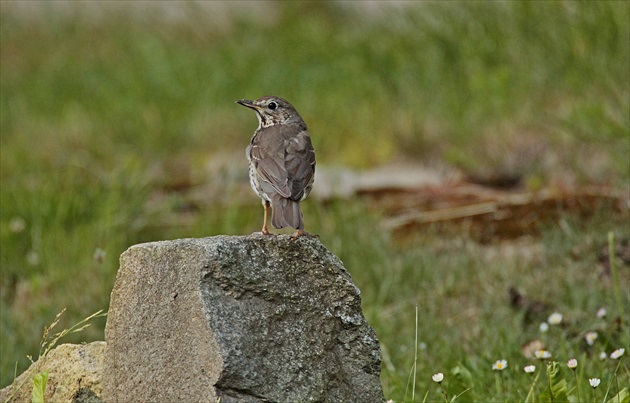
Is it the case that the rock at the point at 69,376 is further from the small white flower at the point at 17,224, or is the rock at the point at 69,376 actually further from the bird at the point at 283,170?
the small white flower at the point at 17,224

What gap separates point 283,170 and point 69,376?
1.19 m

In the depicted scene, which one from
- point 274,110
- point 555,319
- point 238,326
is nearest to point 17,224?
point 274,110

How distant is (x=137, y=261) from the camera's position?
3.59 metres

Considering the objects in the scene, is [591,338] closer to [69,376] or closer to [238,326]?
[238,326]

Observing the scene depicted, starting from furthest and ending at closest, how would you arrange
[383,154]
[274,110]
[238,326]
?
1. [383,154]
2. [274,110]
3. [238,326]

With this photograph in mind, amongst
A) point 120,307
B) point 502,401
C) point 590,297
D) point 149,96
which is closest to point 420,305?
point 590,297

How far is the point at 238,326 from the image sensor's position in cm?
342

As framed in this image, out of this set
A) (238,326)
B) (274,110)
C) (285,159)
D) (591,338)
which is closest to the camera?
(238,326)

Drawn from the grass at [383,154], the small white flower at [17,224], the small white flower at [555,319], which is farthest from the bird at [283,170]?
the small white flower at [17,224]

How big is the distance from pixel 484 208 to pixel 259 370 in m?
4.10

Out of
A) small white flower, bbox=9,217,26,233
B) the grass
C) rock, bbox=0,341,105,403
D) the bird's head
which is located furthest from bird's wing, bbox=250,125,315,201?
small white flower, bbox=9,217,26,233

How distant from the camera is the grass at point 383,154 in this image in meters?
5.66

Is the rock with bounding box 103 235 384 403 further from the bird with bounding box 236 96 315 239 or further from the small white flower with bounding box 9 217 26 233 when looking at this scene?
the small white flower with bounding box 9 217 26 233

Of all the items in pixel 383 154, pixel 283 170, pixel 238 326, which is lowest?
pixel 383 154
